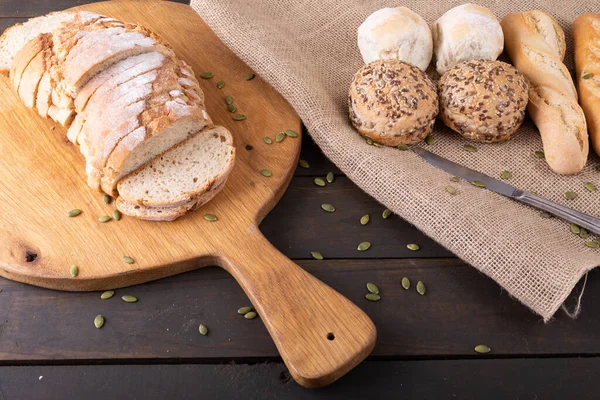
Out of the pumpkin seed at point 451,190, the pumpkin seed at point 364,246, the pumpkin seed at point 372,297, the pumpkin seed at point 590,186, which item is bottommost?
the pumpkin seed at point 372,297

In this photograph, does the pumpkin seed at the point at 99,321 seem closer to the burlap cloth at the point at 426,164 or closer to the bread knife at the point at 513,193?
the burlap cloth at the point at 426,164

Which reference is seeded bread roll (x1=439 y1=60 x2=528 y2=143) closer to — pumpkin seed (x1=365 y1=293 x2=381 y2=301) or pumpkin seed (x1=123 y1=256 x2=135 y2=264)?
pumpkin seed (x1=365 y1=293 x2=381 y2=301)

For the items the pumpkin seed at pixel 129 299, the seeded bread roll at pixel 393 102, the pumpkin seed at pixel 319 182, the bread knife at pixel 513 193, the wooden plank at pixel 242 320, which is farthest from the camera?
the pumpkin seed at pixel 319 182

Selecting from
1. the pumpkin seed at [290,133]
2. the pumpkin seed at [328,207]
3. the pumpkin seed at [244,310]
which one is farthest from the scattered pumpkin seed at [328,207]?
the pumpkin seed at [244,310]

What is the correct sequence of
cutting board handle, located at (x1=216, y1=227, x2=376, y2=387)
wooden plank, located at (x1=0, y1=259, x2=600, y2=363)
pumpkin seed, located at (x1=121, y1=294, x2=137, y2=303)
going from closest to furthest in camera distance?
cutting board handle, located at (x1=216, y1=227, x2=376, y2=387) < wooden plank, located at (x1=0, y1=259, x2=600, y2=363) < pumpkin seed, located at (x1=121, y1=294, x2=137, y2=303)

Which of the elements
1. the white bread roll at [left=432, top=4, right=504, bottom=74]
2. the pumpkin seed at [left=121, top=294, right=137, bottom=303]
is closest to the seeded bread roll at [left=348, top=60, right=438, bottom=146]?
the white bread roll at [left=432, top=4, right=504, bottom=74]

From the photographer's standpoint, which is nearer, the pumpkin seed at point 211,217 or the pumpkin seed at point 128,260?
the pumpkin seed at point 128,260
